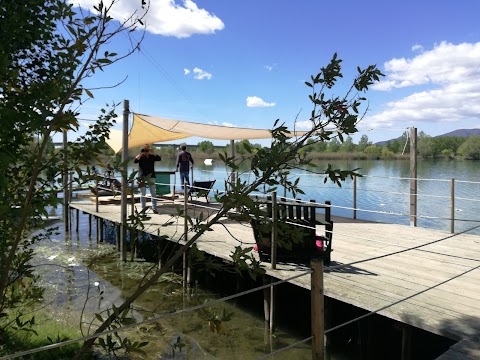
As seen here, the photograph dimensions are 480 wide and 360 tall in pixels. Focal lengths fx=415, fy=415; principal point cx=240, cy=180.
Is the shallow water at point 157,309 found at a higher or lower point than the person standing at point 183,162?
lower

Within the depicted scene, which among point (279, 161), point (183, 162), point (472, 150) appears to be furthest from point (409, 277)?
point (472, 150)

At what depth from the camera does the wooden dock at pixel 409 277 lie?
10.9ft

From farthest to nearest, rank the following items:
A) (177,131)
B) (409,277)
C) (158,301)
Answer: (177,131) → (158,301) → (409,277)

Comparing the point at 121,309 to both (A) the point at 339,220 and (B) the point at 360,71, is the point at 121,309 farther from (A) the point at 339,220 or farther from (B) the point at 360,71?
(A) the point at 339,220

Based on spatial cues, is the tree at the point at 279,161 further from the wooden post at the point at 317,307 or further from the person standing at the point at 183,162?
the person standing at the point at 183,162

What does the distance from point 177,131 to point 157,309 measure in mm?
3918

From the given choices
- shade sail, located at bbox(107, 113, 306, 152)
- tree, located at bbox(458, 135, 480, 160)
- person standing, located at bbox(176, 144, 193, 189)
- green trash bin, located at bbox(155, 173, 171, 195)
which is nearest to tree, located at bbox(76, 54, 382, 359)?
shade sail, located at bbox(107, 113, 306, 152)

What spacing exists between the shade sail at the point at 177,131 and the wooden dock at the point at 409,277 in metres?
2.69

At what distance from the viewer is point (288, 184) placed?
188 cm

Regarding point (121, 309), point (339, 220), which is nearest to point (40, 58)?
point (121, 309)

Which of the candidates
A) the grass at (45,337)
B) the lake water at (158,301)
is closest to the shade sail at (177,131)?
the lake water at (158,301)

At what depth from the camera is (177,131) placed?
28.5 ft

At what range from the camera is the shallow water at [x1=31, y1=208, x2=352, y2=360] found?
185 inches

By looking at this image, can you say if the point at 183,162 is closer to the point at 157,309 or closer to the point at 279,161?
the point at 157,309
